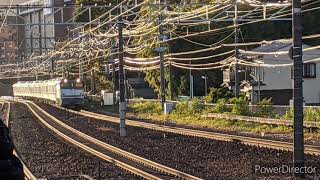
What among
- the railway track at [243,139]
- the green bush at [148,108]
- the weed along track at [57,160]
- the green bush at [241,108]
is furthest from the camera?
the green bush at [148,108]

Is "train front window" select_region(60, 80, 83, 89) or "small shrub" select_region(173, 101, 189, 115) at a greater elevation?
"train front window" select_region(60, 80, 83, 89)

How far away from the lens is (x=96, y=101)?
58.9 meters

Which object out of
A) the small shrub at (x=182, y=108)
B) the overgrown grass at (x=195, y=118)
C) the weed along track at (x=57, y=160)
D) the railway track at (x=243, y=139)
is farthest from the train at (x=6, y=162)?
the small shrub at (x=182, y=108)

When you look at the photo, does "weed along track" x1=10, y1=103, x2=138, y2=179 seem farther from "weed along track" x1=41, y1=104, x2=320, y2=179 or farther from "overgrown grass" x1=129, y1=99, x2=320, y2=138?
"overgrown grass" x1=129, y1=99, x2=320, y2=138

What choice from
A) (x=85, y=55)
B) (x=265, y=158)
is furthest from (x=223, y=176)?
(x=85, y=55)

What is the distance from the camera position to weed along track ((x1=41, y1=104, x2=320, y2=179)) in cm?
1408

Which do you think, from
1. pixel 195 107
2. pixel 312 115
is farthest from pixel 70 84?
pixel 312 115

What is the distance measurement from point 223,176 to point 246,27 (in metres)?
42.5

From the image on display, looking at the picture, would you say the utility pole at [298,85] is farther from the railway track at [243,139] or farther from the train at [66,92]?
the train at [66,92]

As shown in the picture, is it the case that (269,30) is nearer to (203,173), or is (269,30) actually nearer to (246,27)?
(246,27)

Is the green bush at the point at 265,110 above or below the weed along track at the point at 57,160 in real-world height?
above

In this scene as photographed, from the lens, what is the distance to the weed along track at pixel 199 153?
1408 centimetres

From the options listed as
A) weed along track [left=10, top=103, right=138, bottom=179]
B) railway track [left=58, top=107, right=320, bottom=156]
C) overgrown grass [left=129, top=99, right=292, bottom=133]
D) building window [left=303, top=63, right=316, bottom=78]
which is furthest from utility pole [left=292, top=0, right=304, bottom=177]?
building window [left=303, top=63, right=316, bottom=78]

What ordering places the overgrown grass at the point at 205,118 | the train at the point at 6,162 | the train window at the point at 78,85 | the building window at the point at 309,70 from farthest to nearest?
the train window at the point at 78,85, the building window at the point at 309,70, the overgrown grass at the point at 205,118, the train at the point at 6,162
